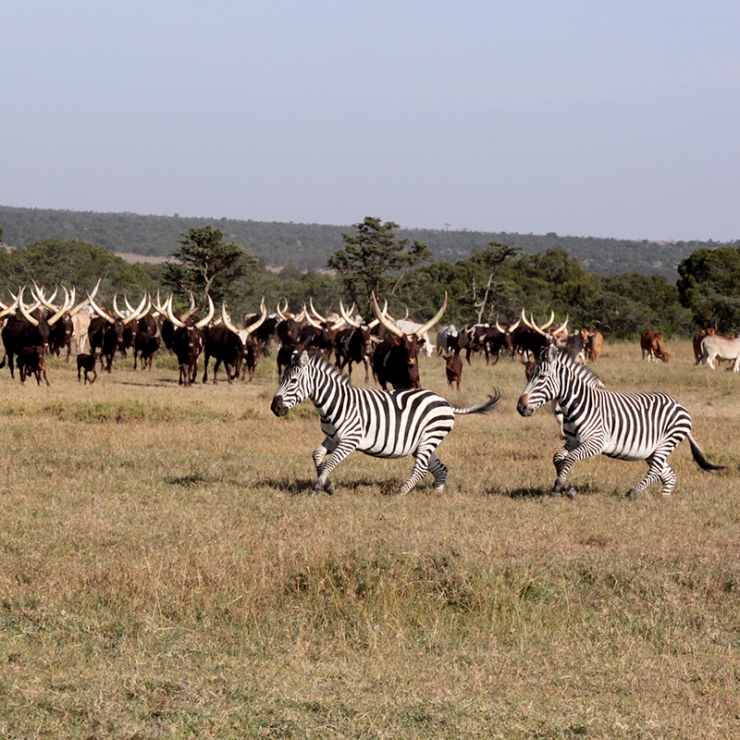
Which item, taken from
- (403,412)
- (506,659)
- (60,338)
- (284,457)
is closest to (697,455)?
(403,412)

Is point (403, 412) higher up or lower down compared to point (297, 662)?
higher up

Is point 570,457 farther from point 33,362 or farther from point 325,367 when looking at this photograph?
point 33,362

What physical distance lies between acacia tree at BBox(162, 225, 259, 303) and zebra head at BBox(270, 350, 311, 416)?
108 feet

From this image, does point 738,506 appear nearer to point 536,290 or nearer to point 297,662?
point 297,662

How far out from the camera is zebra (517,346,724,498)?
10.6m

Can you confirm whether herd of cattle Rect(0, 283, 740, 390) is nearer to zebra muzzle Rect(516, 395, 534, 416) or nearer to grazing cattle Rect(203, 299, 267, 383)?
grazing cattle Rect(203, 299, 267, 383)

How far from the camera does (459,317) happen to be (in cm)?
4919

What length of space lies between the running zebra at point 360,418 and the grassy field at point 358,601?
0.33 meters

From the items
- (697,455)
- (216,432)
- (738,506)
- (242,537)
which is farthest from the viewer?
(216,432)

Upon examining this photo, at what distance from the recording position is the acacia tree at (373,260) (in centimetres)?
4831

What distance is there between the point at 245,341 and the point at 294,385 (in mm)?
16490

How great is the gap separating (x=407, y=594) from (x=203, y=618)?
4.15 feet

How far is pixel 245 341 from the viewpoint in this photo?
26.6 metres

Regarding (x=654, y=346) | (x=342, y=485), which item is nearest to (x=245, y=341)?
(x=654, y=346)
